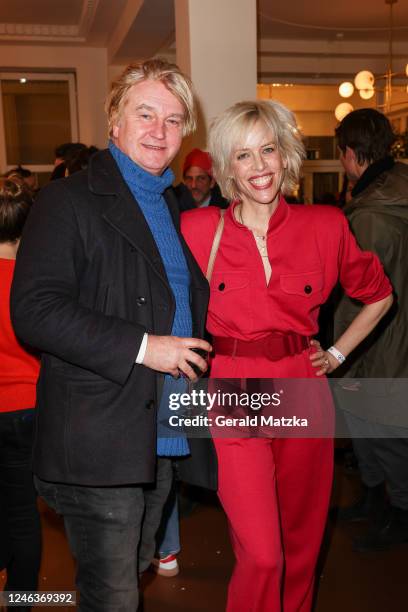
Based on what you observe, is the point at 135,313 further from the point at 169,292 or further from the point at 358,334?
the point at 358,334

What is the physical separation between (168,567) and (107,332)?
5.23ft

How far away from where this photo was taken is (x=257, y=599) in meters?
1.65

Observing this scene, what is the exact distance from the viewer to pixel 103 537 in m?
Result: 1.42

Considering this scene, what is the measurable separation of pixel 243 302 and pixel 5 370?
79cm

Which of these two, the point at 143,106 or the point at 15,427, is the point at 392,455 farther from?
the point at 143,106

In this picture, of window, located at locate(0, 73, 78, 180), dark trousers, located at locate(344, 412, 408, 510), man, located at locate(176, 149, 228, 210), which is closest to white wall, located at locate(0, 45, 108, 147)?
window, located at locate(0, 73, 78, 180)

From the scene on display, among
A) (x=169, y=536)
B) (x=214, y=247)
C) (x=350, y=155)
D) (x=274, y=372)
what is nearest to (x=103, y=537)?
(x=274, y=372)

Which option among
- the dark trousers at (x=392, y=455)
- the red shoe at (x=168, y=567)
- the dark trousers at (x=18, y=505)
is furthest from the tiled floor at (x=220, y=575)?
the dark trousers at (x=18, y=505)

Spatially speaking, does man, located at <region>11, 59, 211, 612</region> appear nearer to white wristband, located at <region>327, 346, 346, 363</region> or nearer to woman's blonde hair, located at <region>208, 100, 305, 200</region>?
woman's blonde hair, located at <region>208, 100, 305, 200</region>

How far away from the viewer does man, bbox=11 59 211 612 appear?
132 cm

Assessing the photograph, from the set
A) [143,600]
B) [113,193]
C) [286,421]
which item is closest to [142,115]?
[113,193]

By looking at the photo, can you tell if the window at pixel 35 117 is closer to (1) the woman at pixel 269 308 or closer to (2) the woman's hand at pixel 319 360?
(1) the woman at pixel 269 308

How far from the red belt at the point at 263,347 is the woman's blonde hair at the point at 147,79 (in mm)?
650

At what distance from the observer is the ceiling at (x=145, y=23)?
21.3 ft
